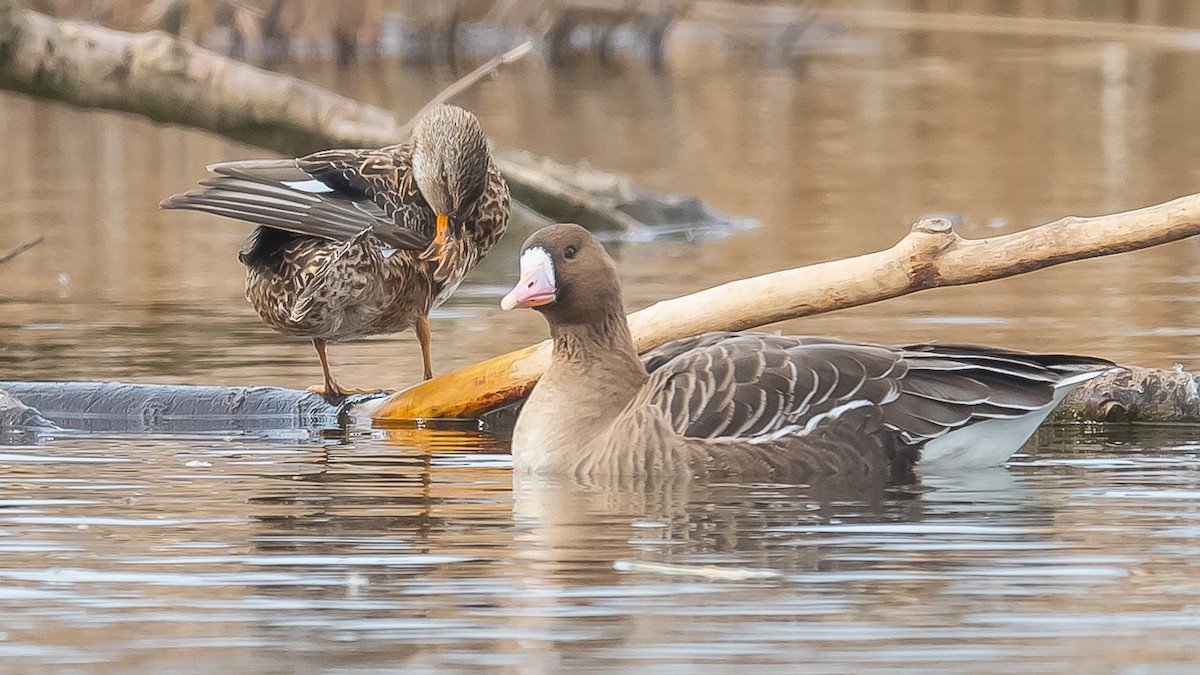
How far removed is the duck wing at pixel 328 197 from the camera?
365 inches

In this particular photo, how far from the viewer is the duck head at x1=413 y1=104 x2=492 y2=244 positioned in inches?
367

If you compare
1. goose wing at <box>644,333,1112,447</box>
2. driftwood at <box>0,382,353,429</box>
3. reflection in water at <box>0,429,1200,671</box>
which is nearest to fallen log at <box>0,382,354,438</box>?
driftwood at <box>0,382,353,429</box>

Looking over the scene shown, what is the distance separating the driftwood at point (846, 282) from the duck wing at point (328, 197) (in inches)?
25.6

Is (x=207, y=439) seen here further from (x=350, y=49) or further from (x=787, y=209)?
(x=350, y=49)

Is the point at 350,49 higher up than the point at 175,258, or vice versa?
the point at 350,49

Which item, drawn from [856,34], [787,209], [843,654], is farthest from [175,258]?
[856,34]

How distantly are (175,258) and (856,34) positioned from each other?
33753 millimetres

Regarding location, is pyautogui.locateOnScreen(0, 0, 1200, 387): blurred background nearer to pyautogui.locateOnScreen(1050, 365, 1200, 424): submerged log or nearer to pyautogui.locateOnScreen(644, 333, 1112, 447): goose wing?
pyautogui.locateOnScreen(1050, 365, 1200, 424): submerged log

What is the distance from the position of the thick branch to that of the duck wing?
4.73 meters

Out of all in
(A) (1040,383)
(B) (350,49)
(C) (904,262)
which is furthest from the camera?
(B) (350,49)

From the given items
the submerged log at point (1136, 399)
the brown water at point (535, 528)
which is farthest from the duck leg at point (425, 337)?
the submerged log at point (1136, 399)

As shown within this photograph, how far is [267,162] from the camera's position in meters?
9.81

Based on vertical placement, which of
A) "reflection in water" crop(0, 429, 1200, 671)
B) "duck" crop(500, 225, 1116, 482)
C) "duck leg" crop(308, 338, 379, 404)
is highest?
"duck leg" crop(308, 338, 379, 404)

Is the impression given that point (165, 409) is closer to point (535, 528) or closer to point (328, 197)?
point (328, 197)
